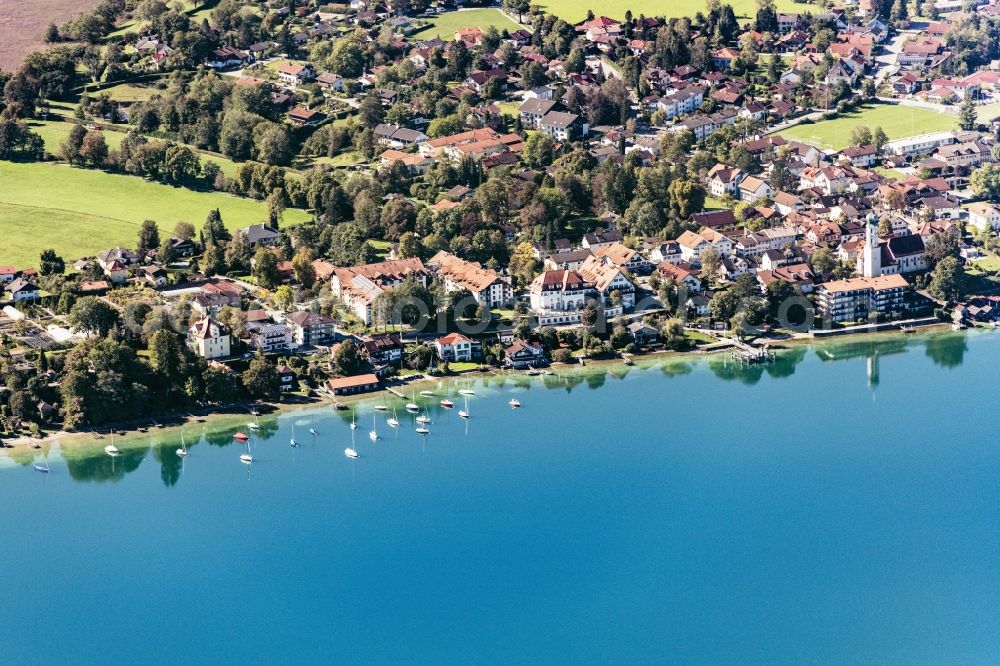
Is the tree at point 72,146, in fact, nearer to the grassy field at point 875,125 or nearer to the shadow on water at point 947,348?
the grassy field at point 875,125

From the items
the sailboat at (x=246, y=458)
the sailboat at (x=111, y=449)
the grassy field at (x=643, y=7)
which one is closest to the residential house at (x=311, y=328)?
the sailboat at (x=246, y=458)

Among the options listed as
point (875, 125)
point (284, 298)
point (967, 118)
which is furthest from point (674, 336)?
point (967, 118)

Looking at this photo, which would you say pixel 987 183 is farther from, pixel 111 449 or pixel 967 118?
pixel 111 449

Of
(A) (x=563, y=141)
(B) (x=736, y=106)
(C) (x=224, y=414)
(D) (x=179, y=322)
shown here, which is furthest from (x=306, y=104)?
(C) (x=224, y=414)

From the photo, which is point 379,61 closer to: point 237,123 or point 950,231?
point 237,123

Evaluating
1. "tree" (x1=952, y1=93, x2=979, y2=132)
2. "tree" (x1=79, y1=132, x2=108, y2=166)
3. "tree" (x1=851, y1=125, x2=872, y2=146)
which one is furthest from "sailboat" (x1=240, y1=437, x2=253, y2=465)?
"tree" (x1=952, y1=93, x2=979, y2=132)
